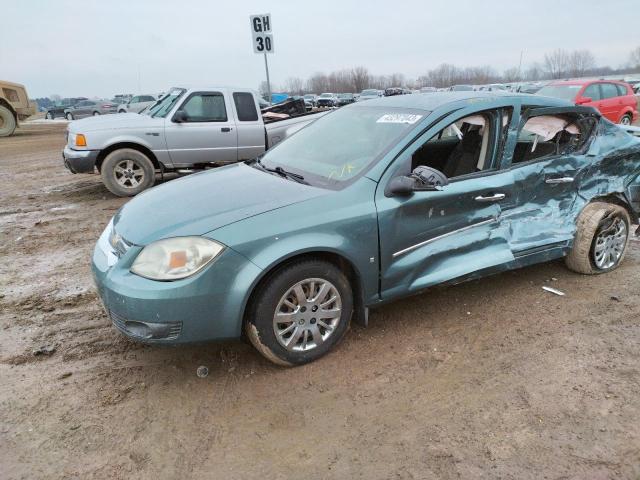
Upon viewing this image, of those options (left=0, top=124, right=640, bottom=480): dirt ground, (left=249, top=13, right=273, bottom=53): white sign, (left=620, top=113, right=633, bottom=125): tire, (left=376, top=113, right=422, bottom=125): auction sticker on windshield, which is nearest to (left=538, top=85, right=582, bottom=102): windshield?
(left=620, top=113, right=633, bottom=125): tire

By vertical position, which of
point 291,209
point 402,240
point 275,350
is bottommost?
point 275,350

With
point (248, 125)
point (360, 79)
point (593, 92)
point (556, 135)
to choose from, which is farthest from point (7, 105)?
point (360, 79)

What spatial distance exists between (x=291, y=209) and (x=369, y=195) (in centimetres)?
53

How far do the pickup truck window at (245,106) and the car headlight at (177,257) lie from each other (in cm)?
583

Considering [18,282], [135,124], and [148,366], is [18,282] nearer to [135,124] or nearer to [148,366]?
[148,366]

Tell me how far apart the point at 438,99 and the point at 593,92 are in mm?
12184

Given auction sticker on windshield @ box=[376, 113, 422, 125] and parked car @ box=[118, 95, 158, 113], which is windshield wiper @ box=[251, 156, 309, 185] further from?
parked car @ box=[118, 95, 158, 113]

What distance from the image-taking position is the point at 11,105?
18766 millimetres

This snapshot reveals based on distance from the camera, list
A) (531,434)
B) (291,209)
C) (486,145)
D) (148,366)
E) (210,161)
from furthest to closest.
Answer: (210,161)
(486,145)
(148,366)
(291,209)
(531,434)

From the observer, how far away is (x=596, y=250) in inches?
164

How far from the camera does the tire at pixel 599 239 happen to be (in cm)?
404

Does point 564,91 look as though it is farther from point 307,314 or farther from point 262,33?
point 307,314

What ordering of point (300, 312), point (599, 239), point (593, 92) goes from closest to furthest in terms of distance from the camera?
point (300, 312) < point (599, 239) < point (593, 92)

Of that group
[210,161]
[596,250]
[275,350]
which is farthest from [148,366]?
[210,161]
